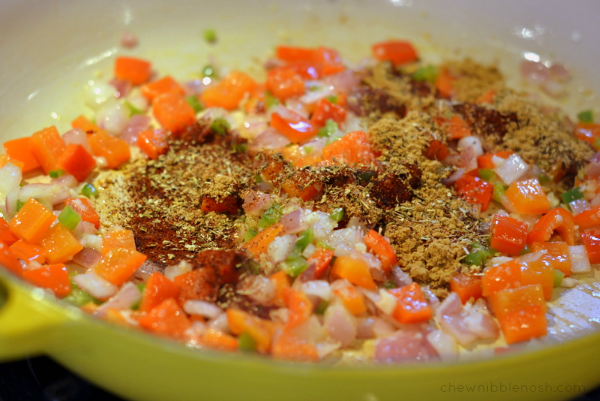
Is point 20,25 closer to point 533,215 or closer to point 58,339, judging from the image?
point 58,339

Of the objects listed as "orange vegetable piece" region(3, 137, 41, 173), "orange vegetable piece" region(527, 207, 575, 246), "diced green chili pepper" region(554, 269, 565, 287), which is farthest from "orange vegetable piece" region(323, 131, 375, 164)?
"orange vegetable piece" region(3, 137, 41, 173)

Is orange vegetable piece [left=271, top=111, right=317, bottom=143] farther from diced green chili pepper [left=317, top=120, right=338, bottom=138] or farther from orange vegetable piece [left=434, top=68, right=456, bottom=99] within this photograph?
orange vegetable piece [left=434, top=68, right=456, bottom=99]

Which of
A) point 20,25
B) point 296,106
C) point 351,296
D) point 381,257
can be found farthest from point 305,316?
point 20,25

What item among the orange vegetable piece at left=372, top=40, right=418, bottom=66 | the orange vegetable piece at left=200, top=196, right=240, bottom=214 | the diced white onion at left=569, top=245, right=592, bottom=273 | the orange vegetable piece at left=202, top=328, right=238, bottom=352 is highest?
the orange vegetable piece at left=372, top=40, right=418, bottom=66

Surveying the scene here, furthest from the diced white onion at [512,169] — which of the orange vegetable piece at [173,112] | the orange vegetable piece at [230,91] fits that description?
the orange vegetable piece at [173,112]

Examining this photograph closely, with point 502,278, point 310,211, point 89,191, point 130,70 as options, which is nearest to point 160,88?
point 130,70

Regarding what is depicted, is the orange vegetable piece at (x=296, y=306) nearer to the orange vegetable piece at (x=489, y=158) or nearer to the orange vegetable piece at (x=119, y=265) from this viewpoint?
the orange vegetable piece at (x=119, y=265)

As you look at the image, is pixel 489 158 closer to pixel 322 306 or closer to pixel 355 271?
pixel 355 271
